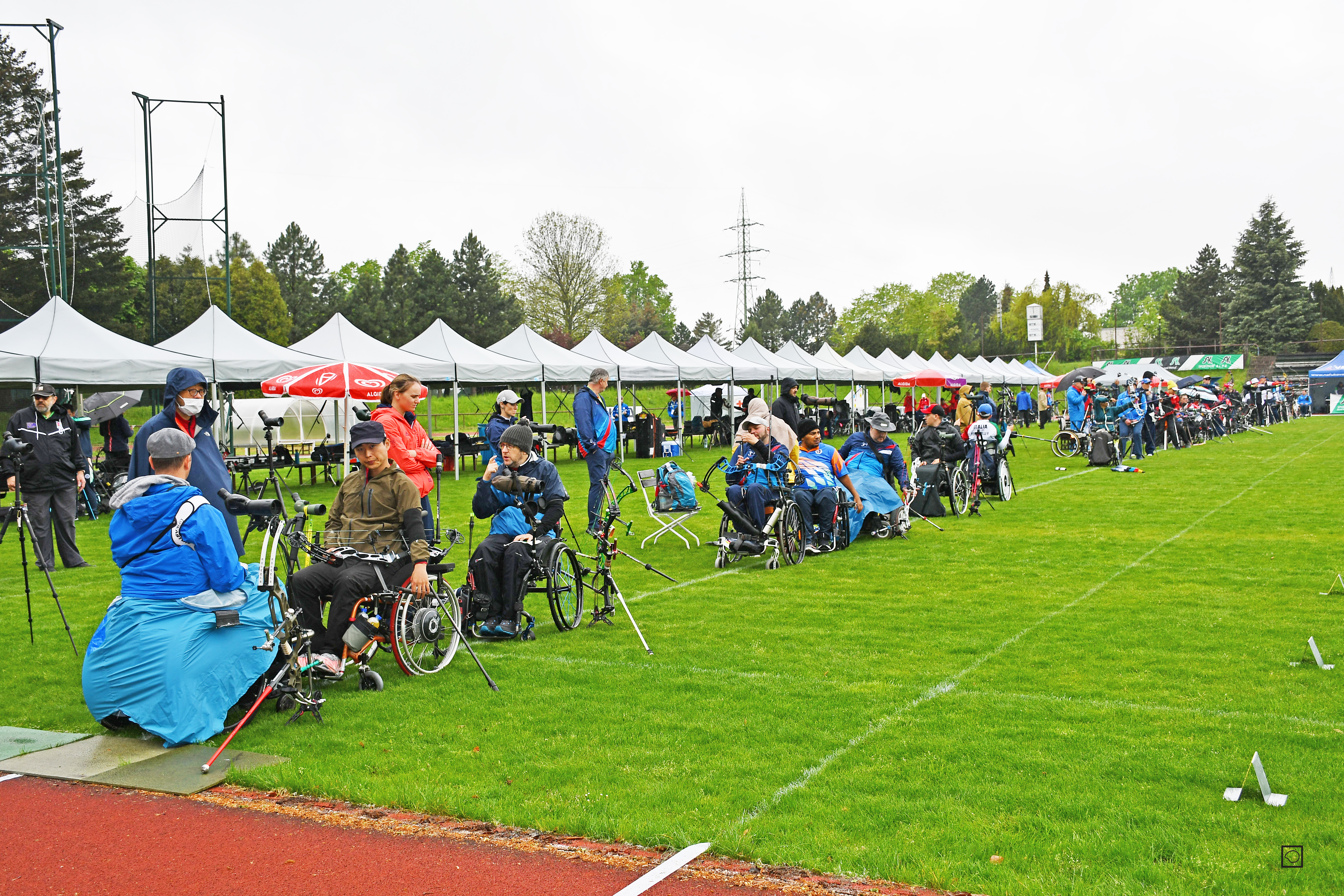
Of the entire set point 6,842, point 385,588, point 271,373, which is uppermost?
point 271,373

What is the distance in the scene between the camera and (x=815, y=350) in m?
120

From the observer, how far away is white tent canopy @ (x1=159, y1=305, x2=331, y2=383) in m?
19.6

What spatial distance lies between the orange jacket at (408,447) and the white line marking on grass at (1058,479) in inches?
492

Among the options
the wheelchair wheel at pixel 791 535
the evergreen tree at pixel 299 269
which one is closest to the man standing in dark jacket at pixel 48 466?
the wheelchair wheel at pixel 791 535

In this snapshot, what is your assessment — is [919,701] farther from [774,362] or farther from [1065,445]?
[774,362]

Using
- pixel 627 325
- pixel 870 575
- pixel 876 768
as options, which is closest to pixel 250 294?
pixel 627 325

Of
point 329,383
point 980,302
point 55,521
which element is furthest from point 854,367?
point 980,302

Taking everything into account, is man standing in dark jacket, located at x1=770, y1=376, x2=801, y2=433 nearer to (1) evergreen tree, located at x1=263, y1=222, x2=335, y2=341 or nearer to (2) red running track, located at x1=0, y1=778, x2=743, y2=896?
(2) red running track, located at x1=0, y1=778, x2=743, y2=896

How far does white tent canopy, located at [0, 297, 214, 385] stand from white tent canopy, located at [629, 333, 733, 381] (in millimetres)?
14792

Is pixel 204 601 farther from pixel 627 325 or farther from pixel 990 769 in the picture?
pixel 627 325

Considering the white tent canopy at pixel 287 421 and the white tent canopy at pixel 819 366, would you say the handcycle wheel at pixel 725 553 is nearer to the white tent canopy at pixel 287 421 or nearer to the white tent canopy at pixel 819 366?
the white tent canopy at pixel 287 421

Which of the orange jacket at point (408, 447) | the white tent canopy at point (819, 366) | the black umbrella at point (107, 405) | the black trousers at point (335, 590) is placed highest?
the white tent canopy at point (819, 366)

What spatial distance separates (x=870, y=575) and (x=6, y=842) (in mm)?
7522

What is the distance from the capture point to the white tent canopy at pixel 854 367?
4012 cm
